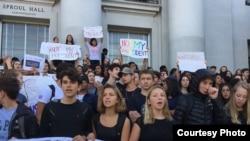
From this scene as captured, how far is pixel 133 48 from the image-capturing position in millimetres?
10023

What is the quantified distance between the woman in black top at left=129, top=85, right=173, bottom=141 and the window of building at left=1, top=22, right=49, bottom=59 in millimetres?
9754

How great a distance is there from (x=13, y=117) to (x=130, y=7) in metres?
11.7

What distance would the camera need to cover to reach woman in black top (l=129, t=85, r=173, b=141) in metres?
4.34

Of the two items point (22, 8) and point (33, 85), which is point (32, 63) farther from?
point (22, 8)

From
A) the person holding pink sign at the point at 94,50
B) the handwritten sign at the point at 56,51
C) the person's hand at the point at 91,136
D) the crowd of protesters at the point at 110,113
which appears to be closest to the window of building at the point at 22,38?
A: the person holding pink sign at the point at 94,50

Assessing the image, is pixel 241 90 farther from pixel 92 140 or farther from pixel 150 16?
pixel 150 16

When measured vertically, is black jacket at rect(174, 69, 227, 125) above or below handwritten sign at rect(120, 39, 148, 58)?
below

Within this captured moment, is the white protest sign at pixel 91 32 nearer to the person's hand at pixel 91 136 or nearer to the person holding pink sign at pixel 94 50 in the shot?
the person holding pink sign at pixel 94 50

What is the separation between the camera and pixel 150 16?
1562 cm

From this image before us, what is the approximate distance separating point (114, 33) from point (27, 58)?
25.2ft

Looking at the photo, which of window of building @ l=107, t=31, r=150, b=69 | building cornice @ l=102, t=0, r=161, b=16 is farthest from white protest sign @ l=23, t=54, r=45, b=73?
window of building @ l=107, t=31, r=150, b=69

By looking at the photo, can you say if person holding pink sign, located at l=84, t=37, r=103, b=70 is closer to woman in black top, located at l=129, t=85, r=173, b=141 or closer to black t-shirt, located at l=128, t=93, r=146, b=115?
black t-shirt, located at l=128, t=93, r=146, b=115

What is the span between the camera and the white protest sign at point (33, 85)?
280 inches

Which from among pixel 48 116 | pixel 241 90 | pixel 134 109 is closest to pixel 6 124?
pixel 48 116
